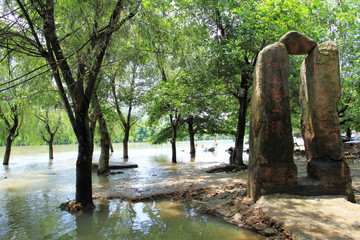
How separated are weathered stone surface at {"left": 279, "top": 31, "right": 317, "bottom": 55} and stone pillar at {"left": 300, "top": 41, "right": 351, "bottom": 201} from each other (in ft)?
0.61

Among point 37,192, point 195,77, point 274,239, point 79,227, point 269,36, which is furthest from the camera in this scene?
point 195,77

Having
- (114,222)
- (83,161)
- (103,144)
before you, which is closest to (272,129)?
(114,222)

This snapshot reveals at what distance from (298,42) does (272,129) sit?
236 cm

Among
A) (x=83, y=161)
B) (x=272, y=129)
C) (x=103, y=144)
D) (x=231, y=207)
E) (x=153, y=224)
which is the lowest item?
(x=153, y=224)

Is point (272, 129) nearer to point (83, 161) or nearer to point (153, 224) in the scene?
point (153, 224)

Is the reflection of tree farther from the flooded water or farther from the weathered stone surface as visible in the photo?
the weathered stone surface

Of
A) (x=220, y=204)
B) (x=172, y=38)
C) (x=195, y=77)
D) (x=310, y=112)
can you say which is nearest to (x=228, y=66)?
(x=195, y=77)

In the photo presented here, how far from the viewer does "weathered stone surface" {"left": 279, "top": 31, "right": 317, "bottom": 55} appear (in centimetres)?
594

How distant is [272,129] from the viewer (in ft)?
18.5

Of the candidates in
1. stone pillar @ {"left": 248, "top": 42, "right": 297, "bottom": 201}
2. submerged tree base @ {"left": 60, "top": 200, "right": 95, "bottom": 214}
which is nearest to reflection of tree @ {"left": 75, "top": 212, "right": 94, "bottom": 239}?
submerged tree base @ {"left": 60, "top": 200, "right": 95, "bottom": 214}

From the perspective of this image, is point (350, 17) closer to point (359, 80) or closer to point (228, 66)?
point (359, 80)

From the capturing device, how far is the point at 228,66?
10430mm

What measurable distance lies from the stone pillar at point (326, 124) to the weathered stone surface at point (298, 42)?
184mm

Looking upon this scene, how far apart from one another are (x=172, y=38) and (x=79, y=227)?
5.41 metres
